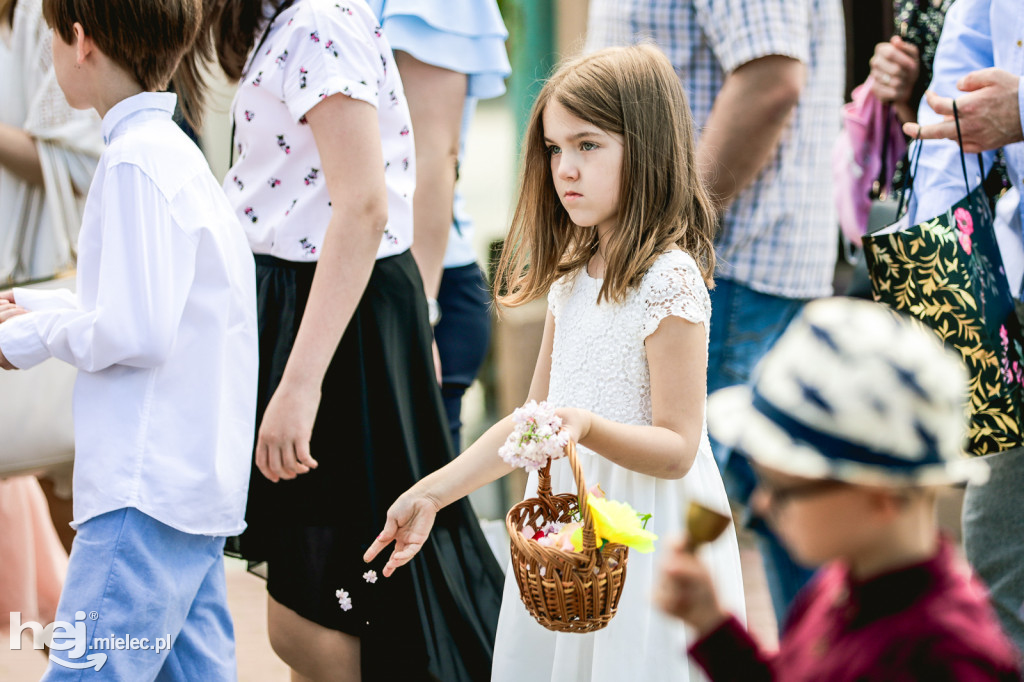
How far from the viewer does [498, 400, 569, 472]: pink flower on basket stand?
1512 mm

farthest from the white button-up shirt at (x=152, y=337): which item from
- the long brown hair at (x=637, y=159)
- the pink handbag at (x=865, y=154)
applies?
the pink handbag at (x=865, y=154)

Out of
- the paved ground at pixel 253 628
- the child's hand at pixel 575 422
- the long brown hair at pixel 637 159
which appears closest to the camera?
the child's hand at pixel 575 422

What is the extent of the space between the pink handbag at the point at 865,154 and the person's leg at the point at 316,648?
184cm

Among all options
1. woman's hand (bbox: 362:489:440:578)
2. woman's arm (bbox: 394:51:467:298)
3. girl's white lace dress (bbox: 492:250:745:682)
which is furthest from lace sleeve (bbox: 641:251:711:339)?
woman's arm (bbox: 394:51:467:298)

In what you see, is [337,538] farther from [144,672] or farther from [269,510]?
[144,672]

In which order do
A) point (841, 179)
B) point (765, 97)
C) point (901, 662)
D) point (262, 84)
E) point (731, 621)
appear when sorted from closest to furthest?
point (901, 662)
point (731, 621)
point (262, 84)
point (765, 97)
point (841, 179)

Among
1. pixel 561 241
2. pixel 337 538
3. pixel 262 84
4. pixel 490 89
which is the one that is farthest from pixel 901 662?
pixel 490 89

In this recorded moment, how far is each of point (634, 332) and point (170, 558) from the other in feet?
3.16

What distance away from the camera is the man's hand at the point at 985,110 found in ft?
7.29

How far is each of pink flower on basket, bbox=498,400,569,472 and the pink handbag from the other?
5.81 feet

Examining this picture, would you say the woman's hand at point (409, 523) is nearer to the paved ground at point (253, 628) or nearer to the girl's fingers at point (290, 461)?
the girl's fingers at point (290, 461)

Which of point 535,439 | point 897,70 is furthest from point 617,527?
point 897,70

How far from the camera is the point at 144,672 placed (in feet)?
6.14

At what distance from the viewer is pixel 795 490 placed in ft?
3.66
